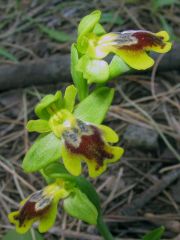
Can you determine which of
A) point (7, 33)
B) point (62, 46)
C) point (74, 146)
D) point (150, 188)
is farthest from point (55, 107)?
point (7, 33)

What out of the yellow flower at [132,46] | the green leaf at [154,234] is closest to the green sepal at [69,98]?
the yellow flower at [132,46]

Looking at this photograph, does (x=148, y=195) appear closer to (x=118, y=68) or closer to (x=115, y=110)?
(x=115, y=110)

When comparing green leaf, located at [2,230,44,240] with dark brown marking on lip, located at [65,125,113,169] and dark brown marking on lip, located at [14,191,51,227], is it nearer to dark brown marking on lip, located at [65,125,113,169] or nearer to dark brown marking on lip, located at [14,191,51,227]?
dark brown marking on lip, located at [14,191,51,227]

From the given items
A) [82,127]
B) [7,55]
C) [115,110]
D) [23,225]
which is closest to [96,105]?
[82,127]

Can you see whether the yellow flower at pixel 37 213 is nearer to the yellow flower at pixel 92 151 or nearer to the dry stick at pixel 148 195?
the yellow flower at pixel 92 151

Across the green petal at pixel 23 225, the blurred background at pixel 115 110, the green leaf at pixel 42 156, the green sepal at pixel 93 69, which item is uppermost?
the green sepal at pixel 93 69

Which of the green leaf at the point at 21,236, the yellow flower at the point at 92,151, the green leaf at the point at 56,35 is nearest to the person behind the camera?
the yellow flower at the point at 92,151

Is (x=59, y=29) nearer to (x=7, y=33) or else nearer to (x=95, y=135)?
(x=7, y=33)

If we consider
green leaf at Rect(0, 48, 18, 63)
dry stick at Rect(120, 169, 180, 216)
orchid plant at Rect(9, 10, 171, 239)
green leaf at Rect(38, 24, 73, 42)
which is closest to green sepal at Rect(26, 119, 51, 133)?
orchid plant at Rect(9, 10, 171, 239)
